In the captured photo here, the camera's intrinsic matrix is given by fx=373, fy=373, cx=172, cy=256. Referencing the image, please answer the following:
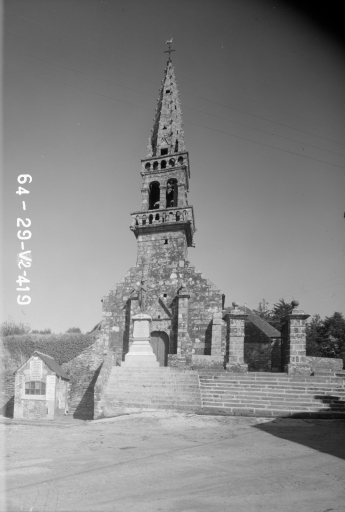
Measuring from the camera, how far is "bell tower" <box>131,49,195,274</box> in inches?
902

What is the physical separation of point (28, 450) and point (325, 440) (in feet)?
19.7

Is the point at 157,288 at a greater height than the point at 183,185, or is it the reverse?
the point at 183,185

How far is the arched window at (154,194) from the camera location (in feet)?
82.5

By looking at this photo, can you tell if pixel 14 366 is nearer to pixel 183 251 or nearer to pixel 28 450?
pixel 183 251

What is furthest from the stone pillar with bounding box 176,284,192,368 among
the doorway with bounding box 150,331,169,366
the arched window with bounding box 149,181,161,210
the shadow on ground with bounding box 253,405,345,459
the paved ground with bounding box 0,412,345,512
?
the paved ground with bounding box 0,412,345,512

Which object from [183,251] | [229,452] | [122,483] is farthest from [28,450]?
[183,251]

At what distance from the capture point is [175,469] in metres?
5.32

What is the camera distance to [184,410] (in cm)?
1182

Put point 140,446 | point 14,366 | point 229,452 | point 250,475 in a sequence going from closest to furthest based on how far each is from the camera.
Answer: point 250,475
point 229,452
point 140,446
point 14,366

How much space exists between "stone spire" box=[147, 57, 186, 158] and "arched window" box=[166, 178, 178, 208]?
77.0 inches

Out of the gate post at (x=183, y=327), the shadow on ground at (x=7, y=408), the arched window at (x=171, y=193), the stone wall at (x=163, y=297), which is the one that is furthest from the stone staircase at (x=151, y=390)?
the arched window at (x=171, y=193)

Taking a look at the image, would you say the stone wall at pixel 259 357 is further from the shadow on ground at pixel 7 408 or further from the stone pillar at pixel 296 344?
the shadow on ground at pixel 7 408

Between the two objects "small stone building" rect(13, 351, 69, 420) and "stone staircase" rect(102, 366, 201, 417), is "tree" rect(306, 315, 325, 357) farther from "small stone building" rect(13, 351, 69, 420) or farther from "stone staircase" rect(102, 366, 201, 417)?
"small stone building" rect(13, 351, 69, 420)

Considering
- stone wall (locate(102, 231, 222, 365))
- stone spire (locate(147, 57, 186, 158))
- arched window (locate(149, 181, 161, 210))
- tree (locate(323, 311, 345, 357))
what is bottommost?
tree (locate(323, 311, 345, 357))
